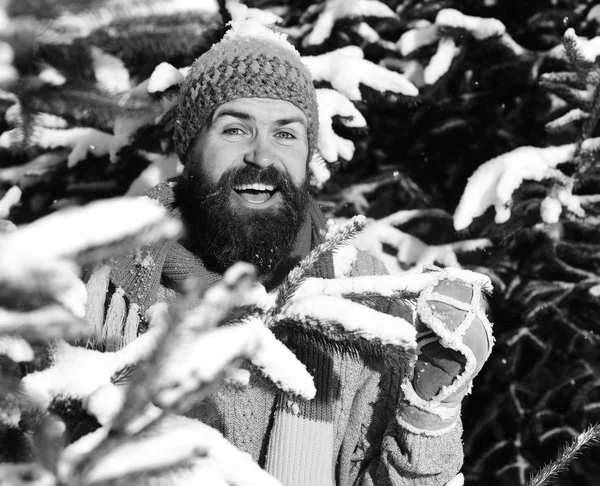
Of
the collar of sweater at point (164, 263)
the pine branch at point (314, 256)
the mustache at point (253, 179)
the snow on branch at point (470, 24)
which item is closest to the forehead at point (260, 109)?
the mustache at point (253, 179)

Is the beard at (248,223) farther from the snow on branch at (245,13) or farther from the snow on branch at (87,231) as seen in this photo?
the snow on branch at (87,231)

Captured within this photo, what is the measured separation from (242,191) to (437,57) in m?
1.41

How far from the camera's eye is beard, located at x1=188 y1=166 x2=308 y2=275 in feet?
7.28

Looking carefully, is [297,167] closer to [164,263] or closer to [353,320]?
[164,263]

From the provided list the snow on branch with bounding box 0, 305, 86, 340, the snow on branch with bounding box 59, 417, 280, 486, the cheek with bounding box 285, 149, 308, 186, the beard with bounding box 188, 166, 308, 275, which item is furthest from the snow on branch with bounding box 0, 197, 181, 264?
the cheek with bounding box 285, 149, 308, 186

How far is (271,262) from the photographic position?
224 cm

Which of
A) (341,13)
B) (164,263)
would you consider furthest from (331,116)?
(164,263)

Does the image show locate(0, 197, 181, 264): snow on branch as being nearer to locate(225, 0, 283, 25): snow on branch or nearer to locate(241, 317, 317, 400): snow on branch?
locate(241, 317, 317, 400): snow on branch

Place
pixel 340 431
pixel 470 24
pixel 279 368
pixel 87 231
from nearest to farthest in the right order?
1. pixel 87 231
2. pixel 279 368
3. pixel 340 431
4. pixel 470 24

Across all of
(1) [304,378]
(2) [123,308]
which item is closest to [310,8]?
(2) [123,308]

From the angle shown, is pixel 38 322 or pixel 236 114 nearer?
pixel 38 322

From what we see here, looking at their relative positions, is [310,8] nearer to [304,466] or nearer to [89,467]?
[304,466]

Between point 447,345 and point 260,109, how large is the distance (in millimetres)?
1383

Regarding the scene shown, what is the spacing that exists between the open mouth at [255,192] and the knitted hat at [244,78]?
37 cm
